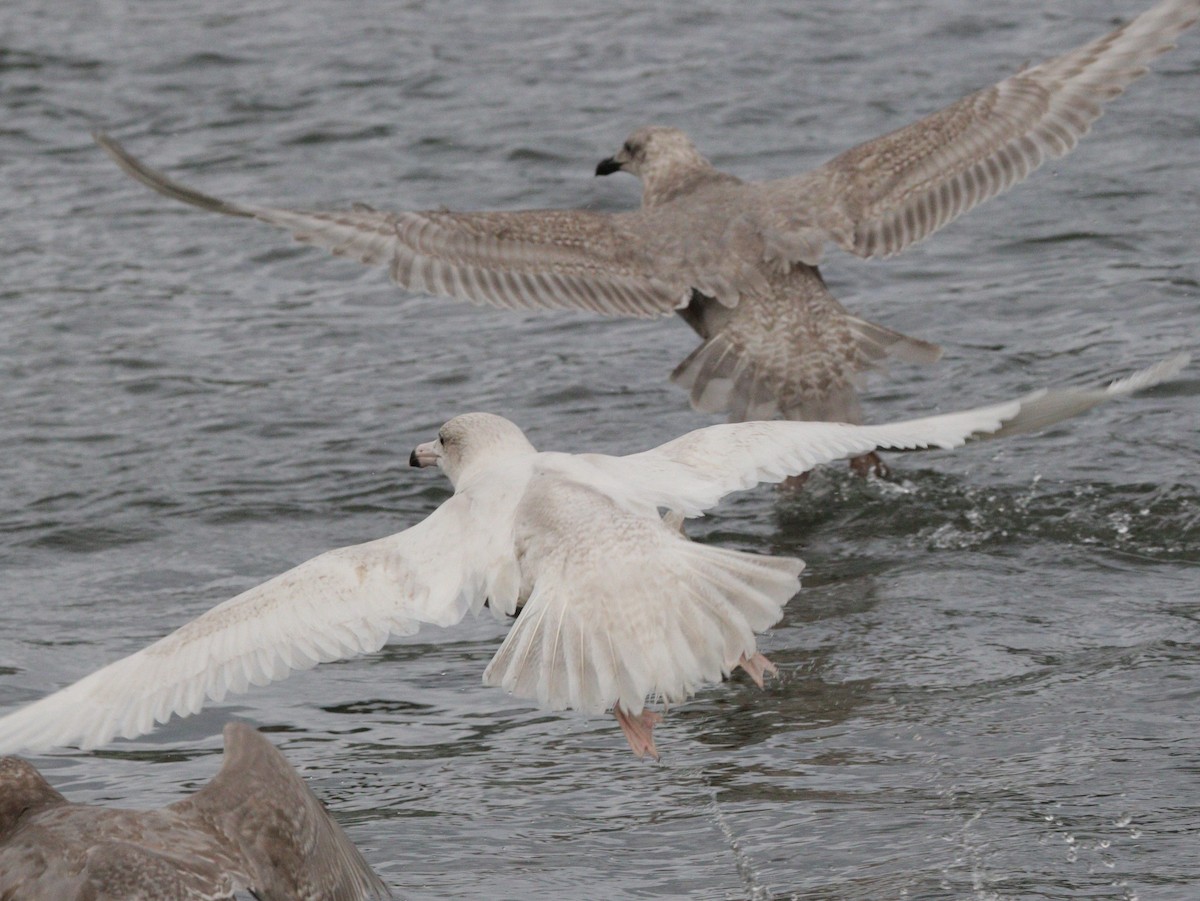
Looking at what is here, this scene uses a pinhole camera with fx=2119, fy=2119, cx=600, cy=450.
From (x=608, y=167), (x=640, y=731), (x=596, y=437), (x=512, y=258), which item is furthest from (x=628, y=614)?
(x=608, y=167)

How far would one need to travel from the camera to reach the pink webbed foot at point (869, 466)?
8.11m

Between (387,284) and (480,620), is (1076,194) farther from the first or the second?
(480,620)

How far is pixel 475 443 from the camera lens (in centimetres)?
620

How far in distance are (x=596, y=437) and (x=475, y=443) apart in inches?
104

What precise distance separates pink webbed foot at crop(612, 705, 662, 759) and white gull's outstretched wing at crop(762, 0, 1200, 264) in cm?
313

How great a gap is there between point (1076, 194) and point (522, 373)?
11.3 ft

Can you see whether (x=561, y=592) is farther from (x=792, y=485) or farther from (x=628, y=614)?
(x=792, y=485)

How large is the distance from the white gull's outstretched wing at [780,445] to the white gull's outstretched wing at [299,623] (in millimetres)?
469

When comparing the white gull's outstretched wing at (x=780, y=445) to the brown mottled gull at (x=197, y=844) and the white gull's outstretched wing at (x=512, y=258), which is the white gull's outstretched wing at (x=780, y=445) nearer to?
the brown mottled gull at (x=197, y=844)

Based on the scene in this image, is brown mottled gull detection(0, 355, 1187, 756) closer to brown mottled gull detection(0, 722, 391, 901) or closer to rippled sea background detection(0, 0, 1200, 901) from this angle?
brown mottled gull detection(0, 722, 391, 901)

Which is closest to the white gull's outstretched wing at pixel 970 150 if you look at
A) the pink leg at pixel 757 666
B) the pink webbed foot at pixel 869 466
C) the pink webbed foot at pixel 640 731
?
the pink webbed foot at pixel 869 466

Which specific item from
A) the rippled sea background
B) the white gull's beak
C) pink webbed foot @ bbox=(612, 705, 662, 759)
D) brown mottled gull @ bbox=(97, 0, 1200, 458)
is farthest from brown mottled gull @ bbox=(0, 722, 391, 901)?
brown mottled gull @ bbox=(97, 0, 1200, 458)

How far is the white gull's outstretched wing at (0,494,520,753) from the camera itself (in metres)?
5.18

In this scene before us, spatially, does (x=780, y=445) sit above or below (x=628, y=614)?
above
